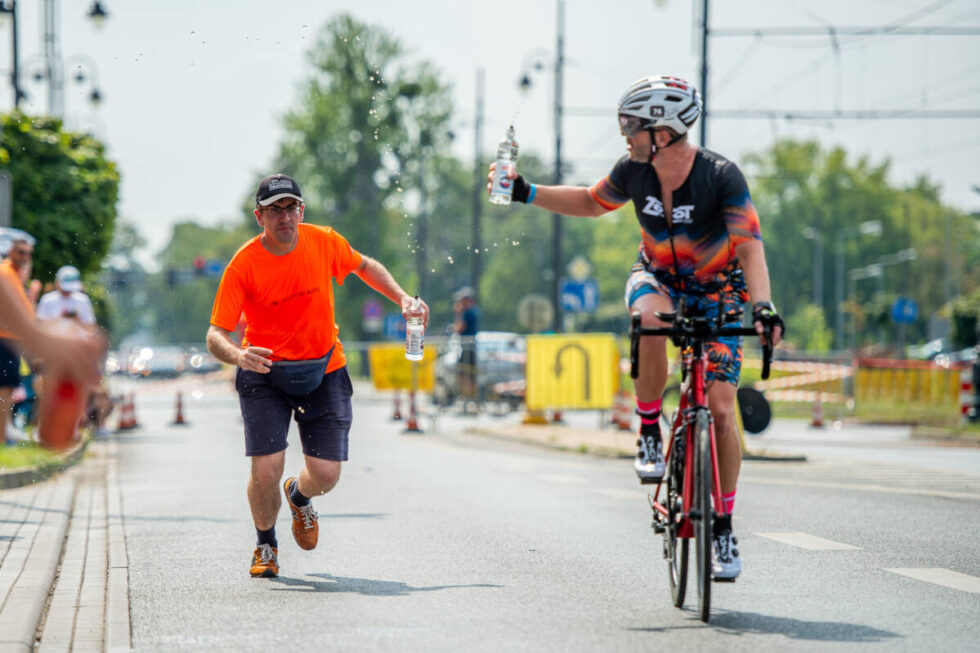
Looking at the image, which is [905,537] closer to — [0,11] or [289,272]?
[289,272]

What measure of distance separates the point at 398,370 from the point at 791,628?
76.3 ft

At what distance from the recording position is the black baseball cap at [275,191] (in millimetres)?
7082

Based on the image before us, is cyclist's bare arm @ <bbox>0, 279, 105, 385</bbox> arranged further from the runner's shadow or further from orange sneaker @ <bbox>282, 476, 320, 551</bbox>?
orange sneaker @ <bbox>282, 476, 320, 551</bbox>

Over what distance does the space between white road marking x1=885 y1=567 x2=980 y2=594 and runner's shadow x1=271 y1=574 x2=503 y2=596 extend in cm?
197

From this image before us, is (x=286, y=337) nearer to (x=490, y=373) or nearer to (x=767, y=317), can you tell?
(x=767, y=317)

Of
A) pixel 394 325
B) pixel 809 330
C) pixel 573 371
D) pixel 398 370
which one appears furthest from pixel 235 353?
pixel 809 330

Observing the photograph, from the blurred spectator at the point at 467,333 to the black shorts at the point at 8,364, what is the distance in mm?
15718

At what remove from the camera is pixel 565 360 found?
2309 cm

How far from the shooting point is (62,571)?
7809mm

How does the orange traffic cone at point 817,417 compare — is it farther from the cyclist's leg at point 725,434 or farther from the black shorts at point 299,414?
the cyclist's leg at point 725,434

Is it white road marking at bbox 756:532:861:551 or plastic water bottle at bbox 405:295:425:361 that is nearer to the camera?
plastic water bottle at bbox 405:295:425:361

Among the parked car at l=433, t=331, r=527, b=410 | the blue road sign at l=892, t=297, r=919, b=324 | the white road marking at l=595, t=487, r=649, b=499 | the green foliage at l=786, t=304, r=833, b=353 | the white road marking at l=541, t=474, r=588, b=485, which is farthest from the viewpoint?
the green foliage at l=786, t=304, r=833, b=353

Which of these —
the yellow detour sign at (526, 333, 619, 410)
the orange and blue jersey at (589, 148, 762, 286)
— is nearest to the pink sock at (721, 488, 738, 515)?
the orange and blue jersey at (589, 148, 762, 286)

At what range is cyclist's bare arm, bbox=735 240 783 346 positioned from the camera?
607 centimetres
